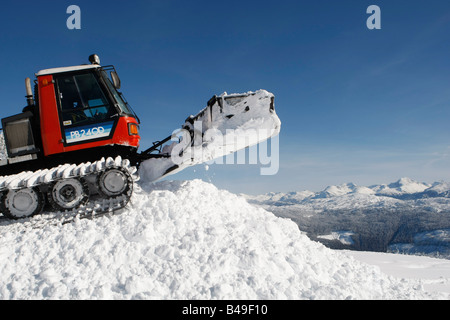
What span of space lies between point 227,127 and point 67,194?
3901 millimetres

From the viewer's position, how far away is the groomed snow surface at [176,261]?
4359mm

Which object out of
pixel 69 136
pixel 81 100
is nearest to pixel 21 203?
pixel 69 136

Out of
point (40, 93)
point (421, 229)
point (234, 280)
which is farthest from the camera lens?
point (421, 229)

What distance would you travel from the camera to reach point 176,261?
4977 millimetres

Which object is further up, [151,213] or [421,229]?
[151,213]

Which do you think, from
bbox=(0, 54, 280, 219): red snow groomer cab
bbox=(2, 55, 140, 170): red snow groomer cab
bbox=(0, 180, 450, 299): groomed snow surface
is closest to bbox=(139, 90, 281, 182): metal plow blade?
bbox=(0, 54, 280, 219): red snow groomer cab

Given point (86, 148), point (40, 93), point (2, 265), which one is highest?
point (40, 93)

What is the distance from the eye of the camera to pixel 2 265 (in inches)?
191

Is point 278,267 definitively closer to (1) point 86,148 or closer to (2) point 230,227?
(2) point 230,227

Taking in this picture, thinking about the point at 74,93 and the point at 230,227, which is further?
the point at 74,93

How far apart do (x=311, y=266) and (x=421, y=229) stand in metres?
232

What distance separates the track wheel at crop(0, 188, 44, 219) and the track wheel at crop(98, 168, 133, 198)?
4.69 ft

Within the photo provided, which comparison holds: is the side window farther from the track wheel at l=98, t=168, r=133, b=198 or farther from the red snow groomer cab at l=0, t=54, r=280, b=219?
the track wheel at l=98, t=168, r=133, b=198
